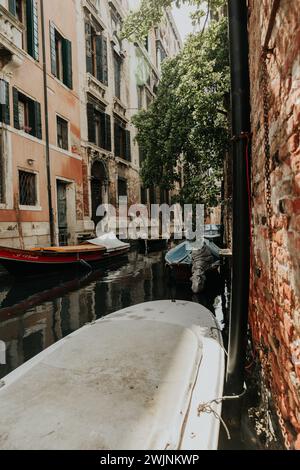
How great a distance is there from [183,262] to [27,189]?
6.21m

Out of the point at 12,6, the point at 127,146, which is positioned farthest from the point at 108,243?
the point at 127,146

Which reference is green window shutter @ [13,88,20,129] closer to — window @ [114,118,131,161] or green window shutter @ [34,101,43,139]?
green window shutter @ [34,101,43,139]

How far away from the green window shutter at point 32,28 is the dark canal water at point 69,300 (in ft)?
25.9

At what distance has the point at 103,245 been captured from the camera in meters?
12.3

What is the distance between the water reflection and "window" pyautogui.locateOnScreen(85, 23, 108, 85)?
10502mm

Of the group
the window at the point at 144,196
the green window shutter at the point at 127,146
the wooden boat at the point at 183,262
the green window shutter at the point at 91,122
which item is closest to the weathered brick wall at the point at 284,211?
the wooden boat at the point at 183,262

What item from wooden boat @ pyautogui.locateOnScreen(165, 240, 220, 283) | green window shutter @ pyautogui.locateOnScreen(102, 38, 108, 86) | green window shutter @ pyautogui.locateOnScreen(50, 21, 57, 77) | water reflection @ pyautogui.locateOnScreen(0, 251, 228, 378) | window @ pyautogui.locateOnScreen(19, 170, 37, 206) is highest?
green window shutter @ pyautogui.locateOnScreen(102, 38, 108, 86)

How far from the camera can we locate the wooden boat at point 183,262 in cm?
822

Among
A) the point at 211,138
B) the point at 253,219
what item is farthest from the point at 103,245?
the point at 253,219

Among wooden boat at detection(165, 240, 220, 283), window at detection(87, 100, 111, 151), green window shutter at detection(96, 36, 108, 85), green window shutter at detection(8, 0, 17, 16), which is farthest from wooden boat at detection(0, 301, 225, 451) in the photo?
green window shutter at detection(96, 36, 108, 85)

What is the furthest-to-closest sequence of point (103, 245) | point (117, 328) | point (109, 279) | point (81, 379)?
point (103, 245) → point (109, 279) → point (117, 328) → point (81, 379)

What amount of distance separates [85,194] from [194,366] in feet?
41.4

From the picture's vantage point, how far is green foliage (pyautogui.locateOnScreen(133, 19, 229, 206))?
9.52 meters
